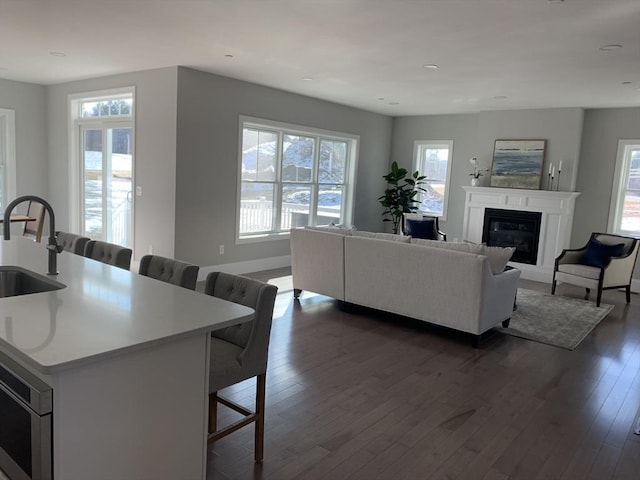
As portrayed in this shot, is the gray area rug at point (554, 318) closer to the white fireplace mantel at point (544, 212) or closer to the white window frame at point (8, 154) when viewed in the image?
the white fireplace mantel at point (544, 212)

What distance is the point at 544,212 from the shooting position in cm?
750

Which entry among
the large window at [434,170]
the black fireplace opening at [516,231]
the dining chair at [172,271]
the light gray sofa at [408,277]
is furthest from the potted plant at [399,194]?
the dining chair at [172,271]

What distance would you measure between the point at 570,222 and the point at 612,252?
125 centimetres

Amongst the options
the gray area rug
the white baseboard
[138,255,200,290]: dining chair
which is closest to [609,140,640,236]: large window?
the gray area rug

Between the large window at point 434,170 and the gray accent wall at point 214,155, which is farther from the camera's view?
the large window at point 434,170

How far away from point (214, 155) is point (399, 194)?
13.2 ft

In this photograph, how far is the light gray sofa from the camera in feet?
14.0

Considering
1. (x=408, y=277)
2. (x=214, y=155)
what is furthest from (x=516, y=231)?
(x=214, y=155)

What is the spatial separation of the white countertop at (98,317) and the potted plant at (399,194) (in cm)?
691

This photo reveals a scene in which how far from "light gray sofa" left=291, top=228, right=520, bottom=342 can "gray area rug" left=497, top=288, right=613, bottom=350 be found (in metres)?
0.33

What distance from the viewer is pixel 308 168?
312 inches

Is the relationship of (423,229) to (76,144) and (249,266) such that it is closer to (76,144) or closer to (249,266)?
(249,266)

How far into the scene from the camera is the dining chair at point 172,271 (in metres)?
2.64

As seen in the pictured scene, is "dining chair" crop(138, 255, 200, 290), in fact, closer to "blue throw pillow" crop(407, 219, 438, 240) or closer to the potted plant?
"blue throw pillow" crop(407, 219, 438, 240)
